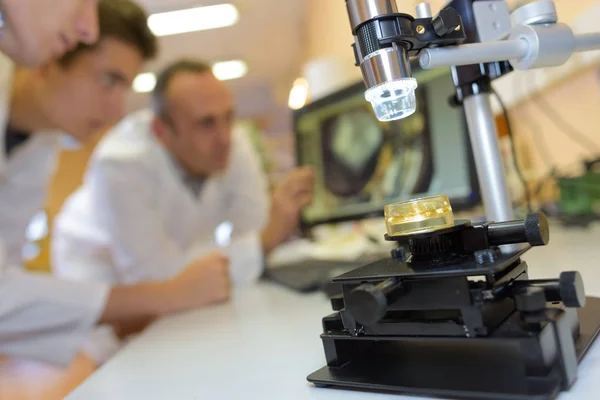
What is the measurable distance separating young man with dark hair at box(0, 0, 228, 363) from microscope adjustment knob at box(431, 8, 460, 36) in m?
0.72

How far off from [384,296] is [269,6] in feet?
10.1

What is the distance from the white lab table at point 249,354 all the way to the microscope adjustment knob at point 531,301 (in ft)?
0.19

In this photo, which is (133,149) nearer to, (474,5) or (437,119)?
(437,119)

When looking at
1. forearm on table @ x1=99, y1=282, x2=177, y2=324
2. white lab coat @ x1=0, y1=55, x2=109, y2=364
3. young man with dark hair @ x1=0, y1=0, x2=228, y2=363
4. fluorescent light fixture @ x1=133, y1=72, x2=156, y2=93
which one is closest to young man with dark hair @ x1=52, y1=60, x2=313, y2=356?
young man with dark hair @ x1=0, y1=0, x2=228, y2=363

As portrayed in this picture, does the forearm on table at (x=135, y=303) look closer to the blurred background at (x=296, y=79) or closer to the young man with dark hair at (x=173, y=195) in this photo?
the young man with dark hair at (x=173, y=195)

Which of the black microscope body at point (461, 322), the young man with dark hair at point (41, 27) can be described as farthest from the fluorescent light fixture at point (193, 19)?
the black microscope body at point (461, 322)

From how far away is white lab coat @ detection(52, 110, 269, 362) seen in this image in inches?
54.4

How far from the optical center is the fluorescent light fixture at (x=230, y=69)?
13.4 ft

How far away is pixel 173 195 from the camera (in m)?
1.67

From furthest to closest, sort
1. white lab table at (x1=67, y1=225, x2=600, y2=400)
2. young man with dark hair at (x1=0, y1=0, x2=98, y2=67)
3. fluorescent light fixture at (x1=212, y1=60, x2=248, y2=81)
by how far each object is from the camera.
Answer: fluorescent light fixture at (x1=212, y1=60, x2=248, y2=81), young man with dark hair at (x1=0, y1=0, x2=98, y2=67), white lab table at (x1=67, y1=225, x2=600, y2=400)

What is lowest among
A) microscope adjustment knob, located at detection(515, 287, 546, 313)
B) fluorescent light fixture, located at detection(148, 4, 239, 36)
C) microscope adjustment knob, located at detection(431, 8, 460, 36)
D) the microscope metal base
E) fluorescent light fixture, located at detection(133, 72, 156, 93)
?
the microscope metal base

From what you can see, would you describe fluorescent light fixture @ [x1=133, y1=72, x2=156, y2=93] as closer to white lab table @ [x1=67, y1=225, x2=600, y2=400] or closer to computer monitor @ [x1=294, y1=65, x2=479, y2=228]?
computer monitor @ [x1=294, y1=65, x2=479, y2=228]

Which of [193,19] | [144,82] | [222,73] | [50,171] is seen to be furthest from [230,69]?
[50,171]

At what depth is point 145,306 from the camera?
92 cm
